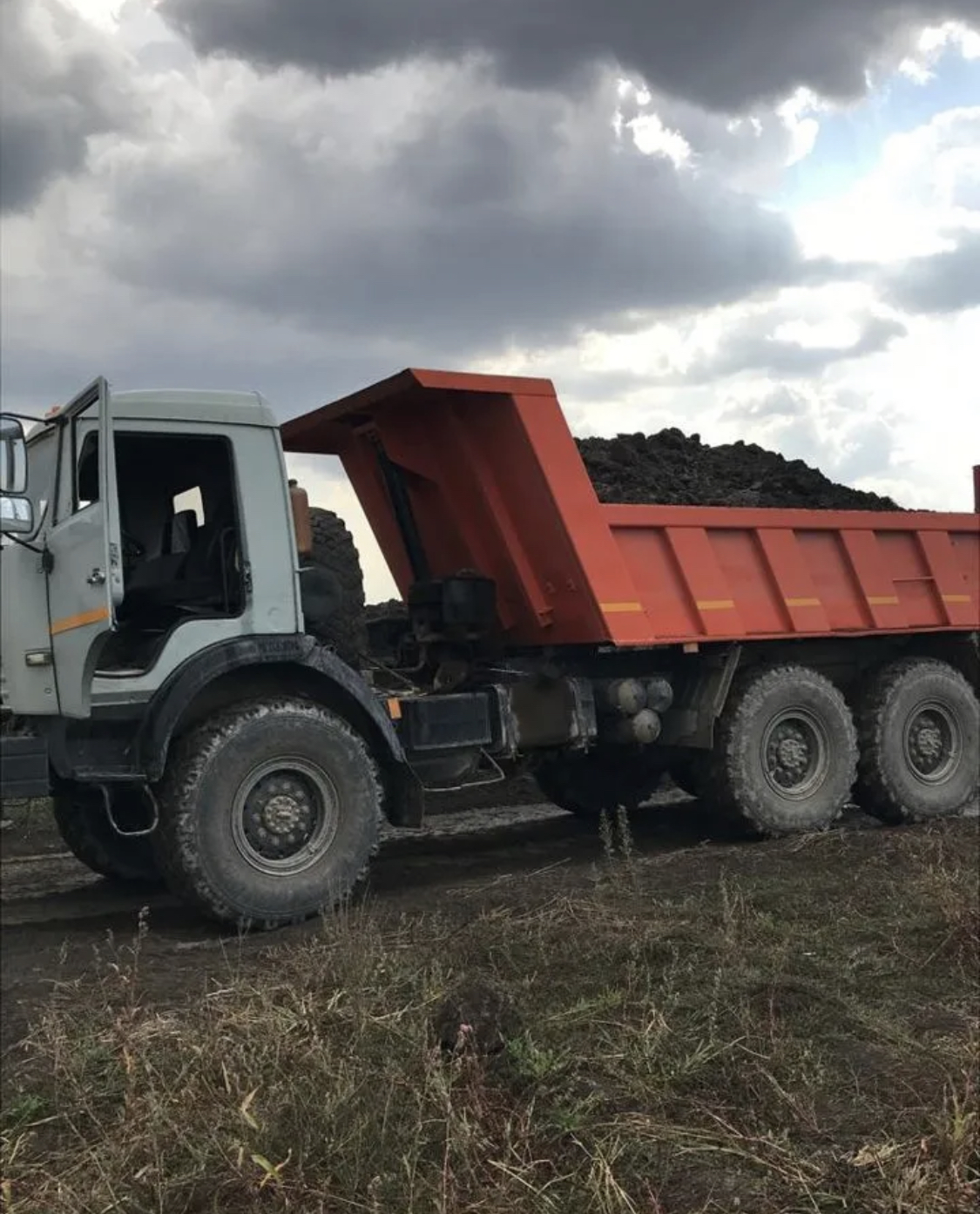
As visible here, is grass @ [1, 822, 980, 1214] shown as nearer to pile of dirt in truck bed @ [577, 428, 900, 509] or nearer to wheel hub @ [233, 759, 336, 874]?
wheel hub @ [233, 759, 336, 874]

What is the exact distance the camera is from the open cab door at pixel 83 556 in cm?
565

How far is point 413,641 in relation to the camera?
7855mm

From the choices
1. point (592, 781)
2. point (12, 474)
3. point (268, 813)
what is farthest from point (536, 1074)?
point (592, 781)

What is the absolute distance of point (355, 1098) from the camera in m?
Answer: 3.23

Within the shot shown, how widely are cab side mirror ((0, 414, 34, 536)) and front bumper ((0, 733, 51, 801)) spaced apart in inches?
42.6

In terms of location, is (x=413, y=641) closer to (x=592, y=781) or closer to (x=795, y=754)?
(x=592, y=781)

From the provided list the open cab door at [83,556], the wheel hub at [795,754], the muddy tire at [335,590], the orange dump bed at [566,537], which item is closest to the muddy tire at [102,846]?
the open cab door at [83,556]

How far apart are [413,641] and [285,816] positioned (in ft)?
6.55

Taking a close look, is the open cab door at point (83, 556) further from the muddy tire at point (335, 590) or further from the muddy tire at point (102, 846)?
the muddy tire at point (102, 846)

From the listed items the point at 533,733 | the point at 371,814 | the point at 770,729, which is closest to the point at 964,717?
the point at 770,729

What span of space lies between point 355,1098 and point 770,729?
213 inches

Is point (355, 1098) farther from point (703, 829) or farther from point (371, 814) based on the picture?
point (703, 829)

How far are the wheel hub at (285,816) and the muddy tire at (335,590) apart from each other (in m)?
0.78

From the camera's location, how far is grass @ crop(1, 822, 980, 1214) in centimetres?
287
